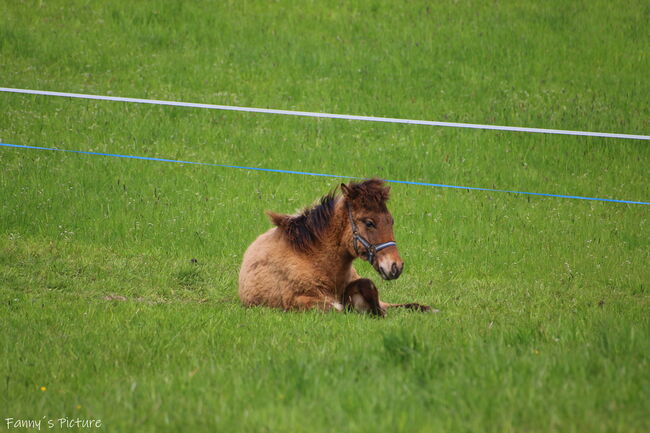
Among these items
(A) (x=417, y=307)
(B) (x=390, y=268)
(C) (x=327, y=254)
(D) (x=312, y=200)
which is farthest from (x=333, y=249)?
(D) (x=312, y=200)

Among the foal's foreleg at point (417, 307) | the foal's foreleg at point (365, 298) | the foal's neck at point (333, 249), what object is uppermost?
the foal's neck at point (333, 249)

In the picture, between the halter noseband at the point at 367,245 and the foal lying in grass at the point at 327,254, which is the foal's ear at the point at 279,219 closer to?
the foal lying in grass at the point at 327,254

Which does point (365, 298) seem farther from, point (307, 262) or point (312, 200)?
point (312, 200)

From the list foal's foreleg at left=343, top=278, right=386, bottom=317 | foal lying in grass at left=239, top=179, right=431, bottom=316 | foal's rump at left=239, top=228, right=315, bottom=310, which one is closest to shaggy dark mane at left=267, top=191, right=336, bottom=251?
foal lying in grass at left=239, top=179, right=431, bottom=316

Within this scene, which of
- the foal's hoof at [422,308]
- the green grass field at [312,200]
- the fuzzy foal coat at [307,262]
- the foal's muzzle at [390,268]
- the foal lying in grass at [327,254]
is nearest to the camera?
the green grass field at [312,200]

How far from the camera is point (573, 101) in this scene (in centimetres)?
1900

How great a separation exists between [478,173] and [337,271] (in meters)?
7.75

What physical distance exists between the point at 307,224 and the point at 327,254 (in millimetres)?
448

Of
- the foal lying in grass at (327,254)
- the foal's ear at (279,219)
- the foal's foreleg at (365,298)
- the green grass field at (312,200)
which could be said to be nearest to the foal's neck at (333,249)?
the foal lying in grass at (327,254)

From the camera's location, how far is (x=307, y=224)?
31.9ft

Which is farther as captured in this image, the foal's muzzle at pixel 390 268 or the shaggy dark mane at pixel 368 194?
the shaggy dark mane at pixel 368 194

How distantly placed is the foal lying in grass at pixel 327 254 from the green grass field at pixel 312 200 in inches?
20.4

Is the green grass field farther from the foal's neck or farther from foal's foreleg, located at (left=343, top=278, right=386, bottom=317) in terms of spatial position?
the foal's neck

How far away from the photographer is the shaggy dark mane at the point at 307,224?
31.7 ft
